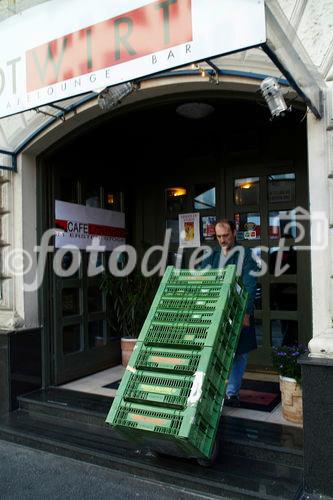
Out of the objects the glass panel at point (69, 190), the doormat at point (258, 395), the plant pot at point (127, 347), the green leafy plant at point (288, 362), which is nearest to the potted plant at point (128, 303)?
the plant pot at point (127, 347)

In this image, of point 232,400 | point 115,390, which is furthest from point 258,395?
point 115,390

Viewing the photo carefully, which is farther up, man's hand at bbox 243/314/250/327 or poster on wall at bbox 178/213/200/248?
poster on wall at bbox 178/213/200/248

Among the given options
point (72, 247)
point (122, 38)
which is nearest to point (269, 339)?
point (72, 247)

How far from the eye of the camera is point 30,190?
17.5 ft

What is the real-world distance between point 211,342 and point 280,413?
1434 millimetres

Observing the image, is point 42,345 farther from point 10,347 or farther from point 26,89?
point 26,89

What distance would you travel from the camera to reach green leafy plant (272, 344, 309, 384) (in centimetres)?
387

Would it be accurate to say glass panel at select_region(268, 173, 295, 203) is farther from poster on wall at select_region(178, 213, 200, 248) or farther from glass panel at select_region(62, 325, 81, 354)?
glass panel at select_region(62, 325, 81, 354)

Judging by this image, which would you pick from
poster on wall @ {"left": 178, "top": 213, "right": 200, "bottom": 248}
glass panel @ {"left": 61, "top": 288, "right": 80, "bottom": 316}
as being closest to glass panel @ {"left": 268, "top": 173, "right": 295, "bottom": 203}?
poster on wall @ {"left": 178, "top": 213, "right": 200, "bottom": 248}

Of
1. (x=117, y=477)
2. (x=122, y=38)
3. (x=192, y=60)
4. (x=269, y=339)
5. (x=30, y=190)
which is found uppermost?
(x=122, y=38)

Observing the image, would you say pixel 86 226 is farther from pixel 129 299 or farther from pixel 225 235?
pixel 225 235

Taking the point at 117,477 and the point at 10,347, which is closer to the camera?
the point at 117,477

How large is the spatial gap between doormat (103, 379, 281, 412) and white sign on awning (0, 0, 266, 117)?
3.30 metres

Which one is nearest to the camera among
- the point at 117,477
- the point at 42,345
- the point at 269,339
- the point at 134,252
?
the point at 117,477
